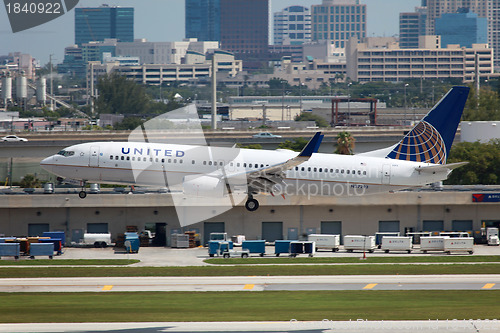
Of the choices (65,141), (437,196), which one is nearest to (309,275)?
(437,196)

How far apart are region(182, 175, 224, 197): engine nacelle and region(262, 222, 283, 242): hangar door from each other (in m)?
17.3

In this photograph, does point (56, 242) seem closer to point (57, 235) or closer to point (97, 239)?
point (57, 235)

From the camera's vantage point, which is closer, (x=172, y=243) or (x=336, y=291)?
(x=336, y=291)

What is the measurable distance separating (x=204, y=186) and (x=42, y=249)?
1606 cm

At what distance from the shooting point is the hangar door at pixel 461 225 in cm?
7775

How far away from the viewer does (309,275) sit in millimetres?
54969

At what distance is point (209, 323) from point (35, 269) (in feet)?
73.4

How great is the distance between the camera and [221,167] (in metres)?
61.4

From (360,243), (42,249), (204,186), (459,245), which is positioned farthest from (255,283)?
(459,245)

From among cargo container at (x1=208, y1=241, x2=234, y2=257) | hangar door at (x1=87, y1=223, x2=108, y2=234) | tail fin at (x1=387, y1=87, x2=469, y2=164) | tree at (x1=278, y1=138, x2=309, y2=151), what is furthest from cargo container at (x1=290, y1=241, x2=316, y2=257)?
tree at (x1=278, y1=138, x2=309, y2=151)

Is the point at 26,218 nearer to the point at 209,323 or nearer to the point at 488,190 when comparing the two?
the point at 209,323

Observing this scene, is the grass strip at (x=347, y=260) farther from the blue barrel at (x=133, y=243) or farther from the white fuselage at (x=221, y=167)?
the blue barrel at (x=133, y=243)

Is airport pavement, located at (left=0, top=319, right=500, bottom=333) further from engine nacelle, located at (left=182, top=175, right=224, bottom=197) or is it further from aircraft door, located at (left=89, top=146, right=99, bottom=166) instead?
aircraft door, located at (left=89, top=146, right=99, bottom=166)

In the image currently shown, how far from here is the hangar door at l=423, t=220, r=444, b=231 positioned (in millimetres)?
77500
